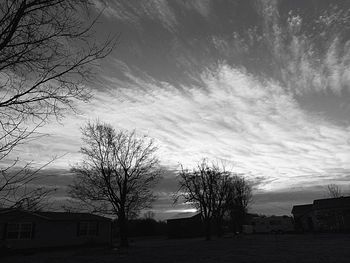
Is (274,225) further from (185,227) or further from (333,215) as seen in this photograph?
(185,227)

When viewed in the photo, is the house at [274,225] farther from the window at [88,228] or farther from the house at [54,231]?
the window at [88,228]

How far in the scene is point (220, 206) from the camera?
45656mm

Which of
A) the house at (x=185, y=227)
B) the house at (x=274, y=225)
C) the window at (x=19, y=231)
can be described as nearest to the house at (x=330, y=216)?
the house at (x=274, y=225)

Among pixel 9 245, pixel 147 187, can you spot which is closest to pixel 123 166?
pixel 147 187

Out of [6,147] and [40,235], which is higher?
[6,147]

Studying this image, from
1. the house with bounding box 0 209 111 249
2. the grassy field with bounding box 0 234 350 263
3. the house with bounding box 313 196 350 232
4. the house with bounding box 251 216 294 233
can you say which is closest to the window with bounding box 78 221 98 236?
the house with bounding box 0 209 111 249

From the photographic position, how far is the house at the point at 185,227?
205 feet

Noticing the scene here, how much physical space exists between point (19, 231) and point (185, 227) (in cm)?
3997

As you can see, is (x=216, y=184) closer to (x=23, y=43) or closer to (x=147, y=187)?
(x=147, y=187)

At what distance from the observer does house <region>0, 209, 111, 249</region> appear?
28.9 meters

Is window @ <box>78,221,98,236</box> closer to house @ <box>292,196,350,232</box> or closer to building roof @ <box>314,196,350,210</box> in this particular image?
house @ <box>292,196,350,232</box>

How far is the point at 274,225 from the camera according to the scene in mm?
64312

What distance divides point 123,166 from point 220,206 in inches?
792

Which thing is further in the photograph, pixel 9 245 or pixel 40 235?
pixel 40 235
